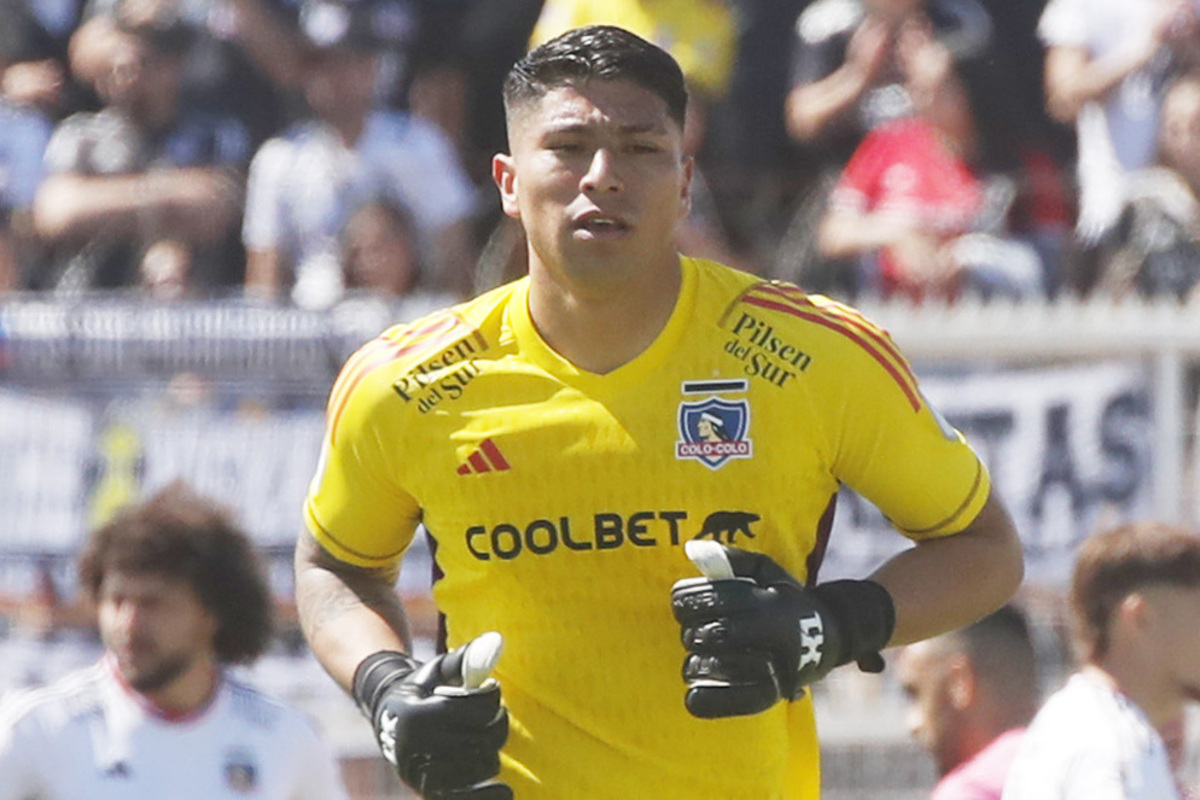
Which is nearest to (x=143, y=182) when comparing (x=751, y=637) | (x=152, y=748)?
(x=152, y=748)

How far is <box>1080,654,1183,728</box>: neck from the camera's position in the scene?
4805mm

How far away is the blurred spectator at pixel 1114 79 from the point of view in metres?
8.58

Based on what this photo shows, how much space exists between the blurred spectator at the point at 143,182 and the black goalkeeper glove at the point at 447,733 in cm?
544

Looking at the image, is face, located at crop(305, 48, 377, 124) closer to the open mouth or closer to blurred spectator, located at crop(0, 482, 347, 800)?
blurred spectator, located at crop(0, 482, 347, 800)

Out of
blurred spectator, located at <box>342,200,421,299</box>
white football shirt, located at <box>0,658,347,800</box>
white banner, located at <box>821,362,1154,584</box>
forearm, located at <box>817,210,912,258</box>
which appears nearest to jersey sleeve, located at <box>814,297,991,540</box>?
white football shirt, located at <box>0,658,347,800</box>

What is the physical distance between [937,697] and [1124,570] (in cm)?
72

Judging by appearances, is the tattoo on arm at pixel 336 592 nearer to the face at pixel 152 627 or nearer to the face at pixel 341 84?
the face at pixel 152 627

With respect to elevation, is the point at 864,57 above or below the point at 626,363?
above

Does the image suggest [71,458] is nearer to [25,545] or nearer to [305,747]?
[25,545]

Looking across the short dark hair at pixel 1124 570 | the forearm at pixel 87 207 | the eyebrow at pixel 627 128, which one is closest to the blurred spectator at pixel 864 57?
the forearm at pixel 87 207

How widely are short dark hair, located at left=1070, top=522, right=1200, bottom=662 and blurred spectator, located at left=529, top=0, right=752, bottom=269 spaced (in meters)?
3.37

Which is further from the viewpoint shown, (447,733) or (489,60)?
(489,60)

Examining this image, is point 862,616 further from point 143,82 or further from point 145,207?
point 143,82

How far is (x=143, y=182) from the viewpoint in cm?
880
